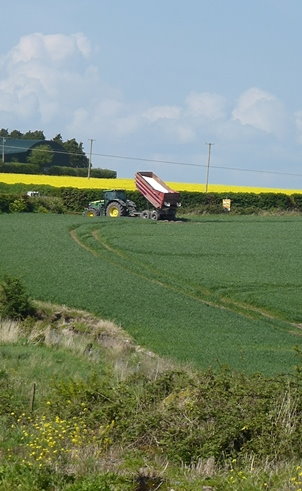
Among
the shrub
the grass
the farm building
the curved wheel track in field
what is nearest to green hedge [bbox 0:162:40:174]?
the farm building

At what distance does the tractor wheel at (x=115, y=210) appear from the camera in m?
63.2

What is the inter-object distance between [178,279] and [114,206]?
2632 centimetres

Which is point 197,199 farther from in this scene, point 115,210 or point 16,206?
point 16,206

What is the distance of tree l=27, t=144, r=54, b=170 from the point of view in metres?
122

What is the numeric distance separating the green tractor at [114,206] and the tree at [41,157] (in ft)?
185

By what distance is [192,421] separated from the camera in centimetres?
1158

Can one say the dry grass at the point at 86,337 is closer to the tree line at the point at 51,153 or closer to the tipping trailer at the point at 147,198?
the tipping trailer at the point at 147,198

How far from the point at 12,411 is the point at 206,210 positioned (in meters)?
61.4

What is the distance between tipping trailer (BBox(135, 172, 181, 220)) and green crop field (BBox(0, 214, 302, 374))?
2219 mm

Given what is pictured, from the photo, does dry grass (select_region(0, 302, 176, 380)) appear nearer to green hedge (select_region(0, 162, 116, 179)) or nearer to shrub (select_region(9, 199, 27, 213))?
shrub (select_region(9, 199, 27, 213))

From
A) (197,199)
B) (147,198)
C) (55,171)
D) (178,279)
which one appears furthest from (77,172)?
(178,279)

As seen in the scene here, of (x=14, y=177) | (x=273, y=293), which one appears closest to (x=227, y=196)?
(x=14, y=177)

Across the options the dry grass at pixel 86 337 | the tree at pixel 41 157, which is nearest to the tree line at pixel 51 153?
the tree at pixel 41 157

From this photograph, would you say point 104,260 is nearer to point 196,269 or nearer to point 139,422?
point 196,269
